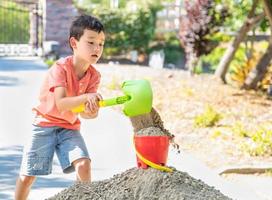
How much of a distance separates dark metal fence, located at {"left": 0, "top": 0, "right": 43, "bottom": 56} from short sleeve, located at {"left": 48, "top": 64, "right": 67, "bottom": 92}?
51.8 ft

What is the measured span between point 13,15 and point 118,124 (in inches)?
642

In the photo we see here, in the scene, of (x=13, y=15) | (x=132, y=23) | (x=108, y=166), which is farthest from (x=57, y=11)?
(x=108, y=166)

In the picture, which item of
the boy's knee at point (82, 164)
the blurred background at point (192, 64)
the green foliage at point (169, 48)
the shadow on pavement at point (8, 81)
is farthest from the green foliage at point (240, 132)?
the green foliage at point (169, 48)

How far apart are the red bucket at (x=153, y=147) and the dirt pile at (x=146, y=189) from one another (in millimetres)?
75

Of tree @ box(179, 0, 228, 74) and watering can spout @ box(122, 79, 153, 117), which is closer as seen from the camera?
watering can spout @ box(122, 79, 153, 117)

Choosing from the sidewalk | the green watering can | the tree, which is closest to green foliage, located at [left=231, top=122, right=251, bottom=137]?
the sidewalk

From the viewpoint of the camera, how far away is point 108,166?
6930 mm

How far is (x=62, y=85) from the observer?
14.0ft

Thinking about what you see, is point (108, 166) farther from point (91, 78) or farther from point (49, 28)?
point (49, 28)

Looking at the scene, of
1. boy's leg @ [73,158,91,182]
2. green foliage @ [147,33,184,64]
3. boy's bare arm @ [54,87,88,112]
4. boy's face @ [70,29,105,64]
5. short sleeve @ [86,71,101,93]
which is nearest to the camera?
boy's bare arm @ [54,87,88,112]

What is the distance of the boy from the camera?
4211 mm

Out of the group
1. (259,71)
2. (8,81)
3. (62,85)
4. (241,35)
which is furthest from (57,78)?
(241,35)

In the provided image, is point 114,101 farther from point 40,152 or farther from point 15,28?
point 15,28

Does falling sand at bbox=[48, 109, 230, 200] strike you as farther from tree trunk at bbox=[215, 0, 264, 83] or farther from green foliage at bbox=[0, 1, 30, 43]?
green foliage at bbox=[0, 1, 30, 43]
